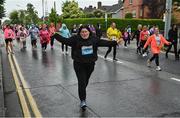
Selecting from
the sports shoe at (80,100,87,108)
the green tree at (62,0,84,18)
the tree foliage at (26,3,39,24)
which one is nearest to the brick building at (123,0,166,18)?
the green tree at (62,0,84,18)

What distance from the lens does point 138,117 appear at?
6.83 meters

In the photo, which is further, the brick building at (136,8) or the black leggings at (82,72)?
the brick building at (136,8)

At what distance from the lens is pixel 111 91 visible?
30.4 feet

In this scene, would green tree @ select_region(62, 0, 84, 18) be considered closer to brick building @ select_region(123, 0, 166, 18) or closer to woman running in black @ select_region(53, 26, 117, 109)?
brick building @ select_region(123, 0, 166, 18)

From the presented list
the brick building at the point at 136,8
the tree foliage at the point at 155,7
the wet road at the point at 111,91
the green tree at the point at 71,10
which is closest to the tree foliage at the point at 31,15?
the green tree at the point at 71,10

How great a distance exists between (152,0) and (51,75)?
134ft

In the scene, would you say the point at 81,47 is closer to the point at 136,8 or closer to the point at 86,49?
the point at 86,49

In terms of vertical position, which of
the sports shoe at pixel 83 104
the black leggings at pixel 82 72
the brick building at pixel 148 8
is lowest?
the sports shoe at pixel 83 104

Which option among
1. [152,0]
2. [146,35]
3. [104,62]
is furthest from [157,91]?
[152,0]

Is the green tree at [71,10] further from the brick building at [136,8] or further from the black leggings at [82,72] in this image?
the black leggings at [82,72]

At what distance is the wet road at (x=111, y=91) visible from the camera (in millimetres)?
7357

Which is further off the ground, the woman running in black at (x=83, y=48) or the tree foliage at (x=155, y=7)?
the tree foliage at (x=155, y=7)

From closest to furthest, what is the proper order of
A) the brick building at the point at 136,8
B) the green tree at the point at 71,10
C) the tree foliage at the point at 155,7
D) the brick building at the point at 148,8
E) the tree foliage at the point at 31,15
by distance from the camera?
the tree foliage at the point at 155,7 → the brick building at the point at 148,8 → the brick building at the point at 136,8 → the green tree at the point at 71,10 → the tree foliage at the point at 31,15

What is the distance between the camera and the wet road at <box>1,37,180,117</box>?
24.1 feet
